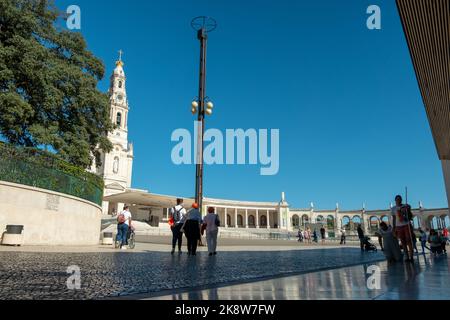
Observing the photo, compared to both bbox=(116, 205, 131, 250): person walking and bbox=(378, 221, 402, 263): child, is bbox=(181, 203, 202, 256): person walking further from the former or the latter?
bbox=(378, 221, 402, 263): child

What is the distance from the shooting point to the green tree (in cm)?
1619

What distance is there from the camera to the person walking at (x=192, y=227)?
957 centimetres

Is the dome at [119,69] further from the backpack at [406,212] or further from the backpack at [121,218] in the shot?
the backpack at [406,212]

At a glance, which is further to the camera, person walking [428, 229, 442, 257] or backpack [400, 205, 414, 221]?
person walking [428, 229, 442, 257]

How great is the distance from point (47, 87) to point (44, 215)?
7866 mm

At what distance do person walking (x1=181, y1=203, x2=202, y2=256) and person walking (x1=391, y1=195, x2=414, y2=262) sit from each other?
204 inches

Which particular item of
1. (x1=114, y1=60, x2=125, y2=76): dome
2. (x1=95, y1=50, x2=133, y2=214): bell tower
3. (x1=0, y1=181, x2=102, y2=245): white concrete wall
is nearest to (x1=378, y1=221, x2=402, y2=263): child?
(x1=0, y1=181, x2=102, y2=245): white concrete wall

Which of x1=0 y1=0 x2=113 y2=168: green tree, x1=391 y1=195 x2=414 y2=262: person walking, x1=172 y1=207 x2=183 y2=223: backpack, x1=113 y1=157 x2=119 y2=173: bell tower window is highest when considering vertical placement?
x1=113 y1=157 x2=119 y2=173: bell tower window

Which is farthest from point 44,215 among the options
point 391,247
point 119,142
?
point 119,142

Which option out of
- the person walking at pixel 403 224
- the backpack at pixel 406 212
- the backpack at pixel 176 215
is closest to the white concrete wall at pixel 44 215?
the backpack at pixel 176 215

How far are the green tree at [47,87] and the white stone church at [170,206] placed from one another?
24635 millimetres

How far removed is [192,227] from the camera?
9648 millimetres
